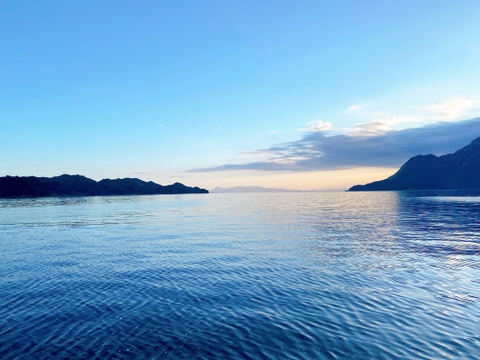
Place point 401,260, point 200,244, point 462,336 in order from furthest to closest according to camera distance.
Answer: point 200,244 < point 401,260 < point 462,336

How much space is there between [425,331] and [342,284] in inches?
394

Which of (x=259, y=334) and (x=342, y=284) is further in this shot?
(x=342, y=284)

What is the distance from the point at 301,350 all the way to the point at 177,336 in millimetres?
7512

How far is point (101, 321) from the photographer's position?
20812 millimetres

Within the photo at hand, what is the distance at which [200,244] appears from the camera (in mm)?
52719

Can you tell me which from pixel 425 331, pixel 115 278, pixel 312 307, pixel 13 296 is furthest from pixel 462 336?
pixel 13 296

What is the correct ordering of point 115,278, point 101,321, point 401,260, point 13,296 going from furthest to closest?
point 401,260 < point 115,278 < point 13,296 < point 101,321

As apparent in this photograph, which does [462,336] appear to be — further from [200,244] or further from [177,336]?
[200,244]

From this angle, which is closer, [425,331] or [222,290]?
[425,331]

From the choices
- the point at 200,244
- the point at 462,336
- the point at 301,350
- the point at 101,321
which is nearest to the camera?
the point at 301,350

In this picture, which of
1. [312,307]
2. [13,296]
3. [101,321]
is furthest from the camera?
[13,296]

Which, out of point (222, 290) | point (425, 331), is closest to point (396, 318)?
point (425, 331)

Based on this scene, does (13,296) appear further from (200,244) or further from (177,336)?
(200,244)

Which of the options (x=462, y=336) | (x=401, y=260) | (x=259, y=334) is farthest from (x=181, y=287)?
(x=401, y=260)
